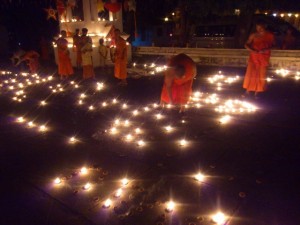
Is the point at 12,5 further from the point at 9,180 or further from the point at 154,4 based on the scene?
the point at 9,180

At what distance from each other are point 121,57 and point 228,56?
501cm

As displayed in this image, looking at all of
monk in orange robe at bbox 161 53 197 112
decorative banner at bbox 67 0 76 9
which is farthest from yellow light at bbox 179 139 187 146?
decorative banner at bbox 67 0 76 9

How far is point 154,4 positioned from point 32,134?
15193mm

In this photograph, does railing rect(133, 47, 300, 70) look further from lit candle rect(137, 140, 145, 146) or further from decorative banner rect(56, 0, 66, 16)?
lit candle rect(137, 140, 145, 146)

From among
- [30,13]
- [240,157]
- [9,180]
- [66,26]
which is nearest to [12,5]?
[30,13]

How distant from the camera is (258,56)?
19.8ft

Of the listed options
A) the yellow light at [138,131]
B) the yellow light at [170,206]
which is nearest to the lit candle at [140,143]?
the yellow light at [138,131]

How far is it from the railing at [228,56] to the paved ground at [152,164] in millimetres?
3867

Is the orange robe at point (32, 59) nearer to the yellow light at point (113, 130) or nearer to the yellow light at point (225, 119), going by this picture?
the yellow light at point (113, 130)

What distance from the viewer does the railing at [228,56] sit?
9.62 meters

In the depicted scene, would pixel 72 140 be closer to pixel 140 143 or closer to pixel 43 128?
pixel 43 128

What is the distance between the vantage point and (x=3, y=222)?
2.84 metres

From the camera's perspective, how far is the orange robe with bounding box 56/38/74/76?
905 cm

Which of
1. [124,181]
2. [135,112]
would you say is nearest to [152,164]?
[124,181]
